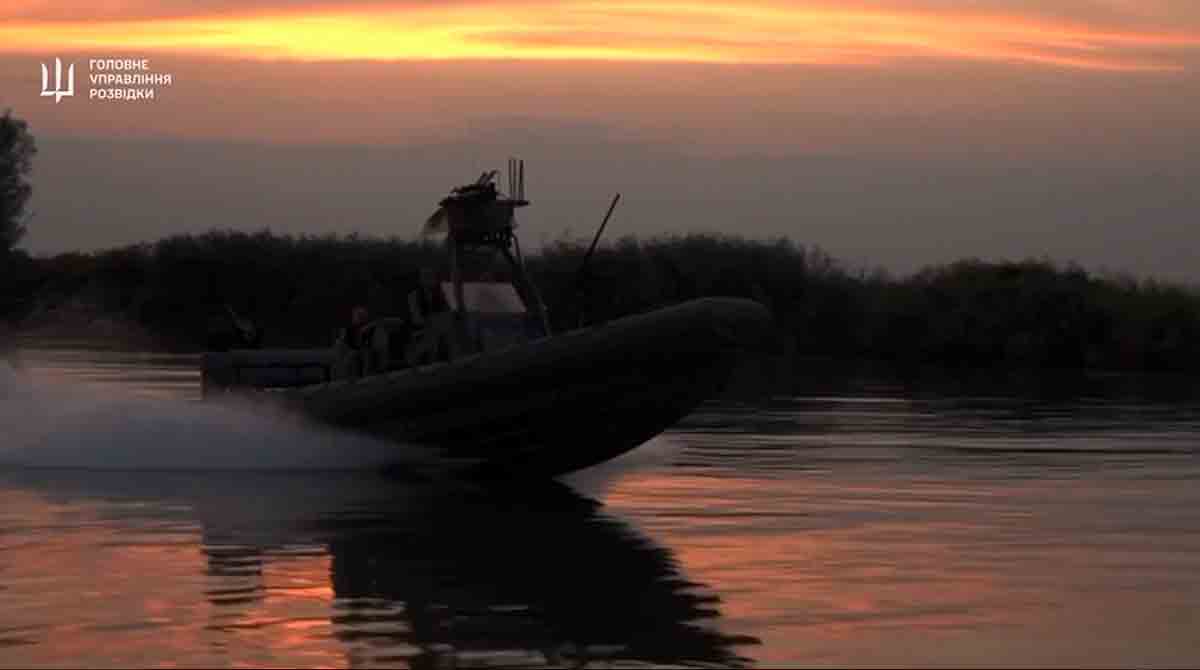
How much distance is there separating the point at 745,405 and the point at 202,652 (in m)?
23.5

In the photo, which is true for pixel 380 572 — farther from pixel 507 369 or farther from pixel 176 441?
pixel 176 441

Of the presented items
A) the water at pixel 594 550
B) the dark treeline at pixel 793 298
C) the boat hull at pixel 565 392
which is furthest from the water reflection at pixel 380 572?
the dark treeline at pixel 793 298

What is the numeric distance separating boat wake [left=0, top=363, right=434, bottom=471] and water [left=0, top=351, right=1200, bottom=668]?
3cm

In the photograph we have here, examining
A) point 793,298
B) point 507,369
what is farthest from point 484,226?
point 793,298

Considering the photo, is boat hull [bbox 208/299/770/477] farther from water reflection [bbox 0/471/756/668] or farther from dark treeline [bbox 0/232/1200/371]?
dark treeline [bbox 0/232/1200/371]

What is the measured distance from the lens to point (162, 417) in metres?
23.4

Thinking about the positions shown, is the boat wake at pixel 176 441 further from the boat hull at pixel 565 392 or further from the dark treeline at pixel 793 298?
the dark treeline at pixel 793 298

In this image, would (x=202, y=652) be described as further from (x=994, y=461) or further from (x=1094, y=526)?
(x=994, y=461)

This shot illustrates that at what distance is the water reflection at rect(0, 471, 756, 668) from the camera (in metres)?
12.0

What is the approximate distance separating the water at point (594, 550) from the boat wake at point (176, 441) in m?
0.03

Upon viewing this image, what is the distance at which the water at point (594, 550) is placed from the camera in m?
12.1

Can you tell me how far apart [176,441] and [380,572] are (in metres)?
8.63

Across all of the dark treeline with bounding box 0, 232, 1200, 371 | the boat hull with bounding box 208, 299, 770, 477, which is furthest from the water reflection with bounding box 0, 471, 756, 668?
the dark treeline with bounding box 0, 232, 1200, 371

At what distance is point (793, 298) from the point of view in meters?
63.1
